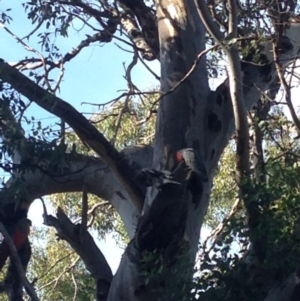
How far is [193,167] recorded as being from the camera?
4906 millimetres

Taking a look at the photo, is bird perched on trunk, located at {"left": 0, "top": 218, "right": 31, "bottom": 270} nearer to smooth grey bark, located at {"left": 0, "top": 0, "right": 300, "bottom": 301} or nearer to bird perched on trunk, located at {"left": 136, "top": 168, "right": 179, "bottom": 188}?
smooth grey bark, located at {"left": 0, "top": 0, "right": 300, "bottom": 301}

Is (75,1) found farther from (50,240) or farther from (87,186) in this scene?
(50,240)

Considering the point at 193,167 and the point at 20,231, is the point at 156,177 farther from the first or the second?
the point at 20,231

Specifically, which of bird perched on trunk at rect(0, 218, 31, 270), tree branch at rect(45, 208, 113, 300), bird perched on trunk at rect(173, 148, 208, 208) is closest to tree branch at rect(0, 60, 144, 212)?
bird perched on trunk at rect(173, 148, 208, 208)

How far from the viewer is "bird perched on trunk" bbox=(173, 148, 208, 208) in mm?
4914

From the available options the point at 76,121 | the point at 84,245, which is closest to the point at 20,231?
the point at 84,245

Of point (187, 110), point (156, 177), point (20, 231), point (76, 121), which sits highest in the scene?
point (187, 110)

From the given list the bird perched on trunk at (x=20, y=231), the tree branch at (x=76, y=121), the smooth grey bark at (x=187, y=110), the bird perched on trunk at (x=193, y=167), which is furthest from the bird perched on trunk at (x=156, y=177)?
the bird perched on trunk at (x=20, y=231)

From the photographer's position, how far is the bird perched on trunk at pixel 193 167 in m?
4.91

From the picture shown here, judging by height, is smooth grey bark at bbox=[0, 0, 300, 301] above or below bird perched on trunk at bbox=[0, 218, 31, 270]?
above

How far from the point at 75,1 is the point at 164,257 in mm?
2939

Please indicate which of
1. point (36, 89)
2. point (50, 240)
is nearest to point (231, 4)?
point (36, 89)

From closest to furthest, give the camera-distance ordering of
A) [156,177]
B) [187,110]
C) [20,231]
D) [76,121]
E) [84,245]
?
[156,177]
[76,121]
[187,110]
[84,245]
[20,231]

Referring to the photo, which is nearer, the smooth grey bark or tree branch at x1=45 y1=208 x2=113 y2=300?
the smooth grey bark
